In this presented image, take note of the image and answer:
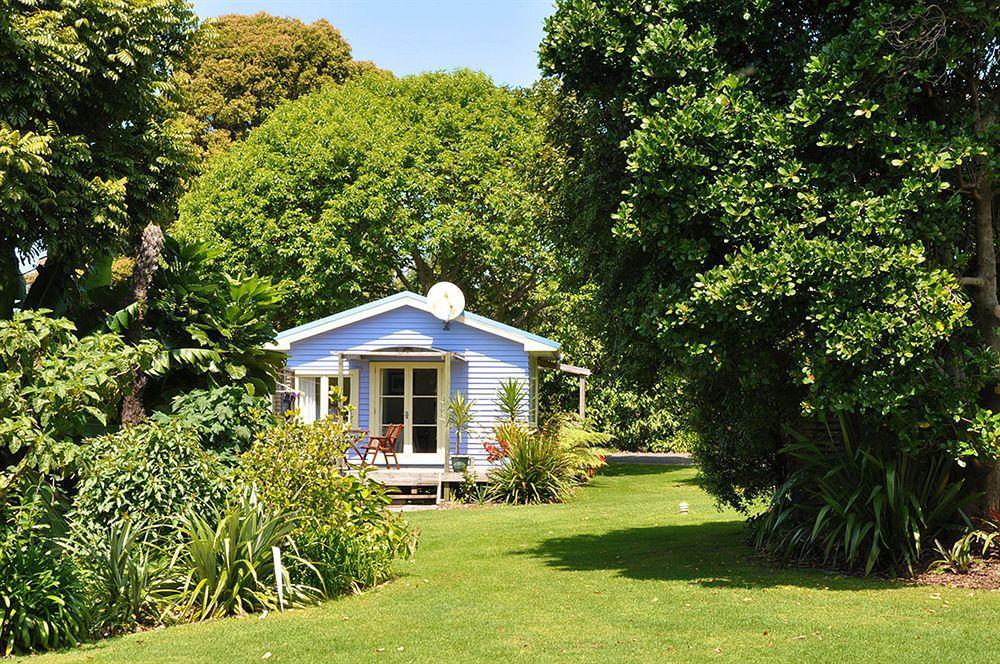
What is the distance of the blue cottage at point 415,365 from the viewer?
859 inches

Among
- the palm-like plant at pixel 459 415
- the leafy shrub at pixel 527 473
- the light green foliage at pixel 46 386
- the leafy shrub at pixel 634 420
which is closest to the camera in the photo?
the light green foliage at pixel 46 386

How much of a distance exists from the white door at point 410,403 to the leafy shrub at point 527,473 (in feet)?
12.0

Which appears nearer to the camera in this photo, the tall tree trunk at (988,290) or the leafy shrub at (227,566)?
the leafy shrub at (227,566)

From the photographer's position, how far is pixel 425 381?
22.9 metres

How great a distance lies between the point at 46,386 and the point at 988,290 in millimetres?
8842

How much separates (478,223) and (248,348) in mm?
17609

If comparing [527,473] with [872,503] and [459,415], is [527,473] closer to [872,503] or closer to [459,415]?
[459,415]

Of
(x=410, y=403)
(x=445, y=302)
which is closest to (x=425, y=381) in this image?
(x=410, y=403)

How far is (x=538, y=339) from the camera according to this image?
2167 cm

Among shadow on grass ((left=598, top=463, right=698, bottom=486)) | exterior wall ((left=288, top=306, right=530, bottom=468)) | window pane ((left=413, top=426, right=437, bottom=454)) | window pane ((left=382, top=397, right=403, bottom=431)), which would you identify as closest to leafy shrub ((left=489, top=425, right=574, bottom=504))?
exterior wall ((left=288, top=306, right=530, bottom=468))

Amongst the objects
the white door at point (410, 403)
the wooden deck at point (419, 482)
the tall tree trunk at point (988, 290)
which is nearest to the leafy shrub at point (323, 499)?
the tall tree trunk at point (988, 290)

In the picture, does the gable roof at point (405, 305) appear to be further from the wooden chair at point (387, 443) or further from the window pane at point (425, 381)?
the wooden chair at point (387, 443)

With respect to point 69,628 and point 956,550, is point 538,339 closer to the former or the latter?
point 956,550

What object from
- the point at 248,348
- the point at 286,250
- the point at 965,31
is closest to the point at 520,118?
the point at 286,250
